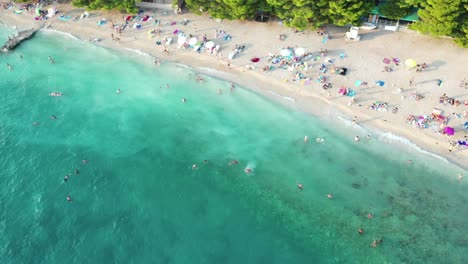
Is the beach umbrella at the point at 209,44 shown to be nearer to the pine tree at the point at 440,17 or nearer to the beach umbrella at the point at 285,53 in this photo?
the beach umbrella at the point at 285,53

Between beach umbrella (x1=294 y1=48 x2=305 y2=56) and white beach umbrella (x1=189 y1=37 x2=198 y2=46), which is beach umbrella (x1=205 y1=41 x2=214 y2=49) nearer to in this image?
white beach umbrella (x1=189 y1=37 x2=198 y2=46)

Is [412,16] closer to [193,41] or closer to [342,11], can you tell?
[342,11]

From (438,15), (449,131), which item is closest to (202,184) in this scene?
(449,131)

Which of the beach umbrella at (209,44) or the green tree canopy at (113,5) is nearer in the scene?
the beach umbrella at (209,44)

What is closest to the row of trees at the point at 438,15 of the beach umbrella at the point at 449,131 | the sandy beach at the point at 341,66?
the sandy beach at the point at 341,66

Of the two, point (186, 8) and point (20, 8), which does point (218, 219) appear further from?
point (20, 8)

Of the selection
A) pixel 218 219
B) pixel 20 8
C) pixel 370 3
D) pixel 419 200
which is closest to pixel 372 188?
pixel 419 200

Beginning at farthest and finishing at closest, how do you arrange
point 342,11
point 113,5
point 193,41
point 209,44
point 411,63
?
point 113,5 < point 193,41 < point 209,44 < point 342,11 < point 411,63
